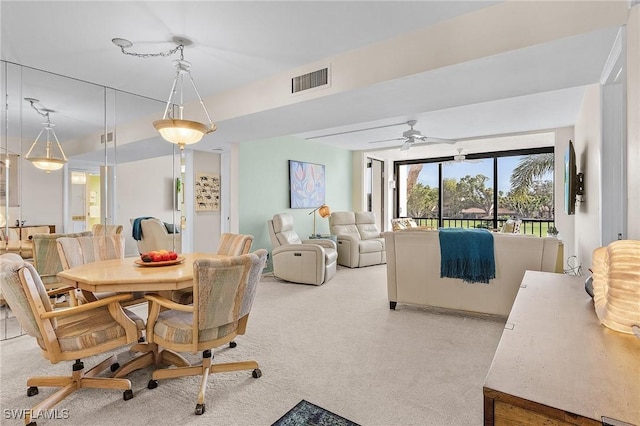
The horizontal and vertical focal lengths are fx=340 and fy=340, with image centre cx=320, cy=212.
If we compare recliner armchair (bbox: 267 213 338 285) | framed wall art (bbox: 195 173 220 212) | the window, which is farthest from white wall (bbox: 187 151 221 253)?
the window

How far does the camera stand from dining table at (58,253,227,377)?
2.00m

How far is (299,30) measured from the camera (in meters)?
2.67

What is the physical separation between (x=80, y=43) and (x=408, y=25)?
2.69m

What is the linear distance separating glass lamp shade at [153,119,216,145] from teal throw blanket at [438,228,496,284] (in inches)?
97.9

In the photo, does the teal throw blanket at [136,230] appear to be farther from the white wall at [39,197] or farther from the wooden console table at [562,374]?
the wooden console table at [562,374]

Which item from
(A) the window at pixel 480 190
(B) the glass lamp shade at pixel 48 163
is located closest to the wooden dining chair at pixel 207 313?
(B) the glass lamp shade at pixel 48 163

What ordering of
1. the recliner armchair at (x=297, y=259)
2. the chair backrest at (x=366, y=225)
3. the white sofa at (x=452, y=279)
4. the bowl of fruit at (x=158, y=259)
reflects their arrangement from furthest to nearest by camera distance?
the chair backrest at (x=366, y=225) < the recliner armchair at (x=297, y=259) < the white sofa at (x=452, y=279) < the bowl of fruit at (x=158, y=259)

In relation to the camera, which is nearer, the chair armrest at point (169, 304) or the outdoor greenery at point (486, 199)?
the chair armrest at point (169, 304)

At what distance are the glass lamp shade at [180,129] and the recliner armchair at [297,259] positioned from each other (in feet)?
8.70

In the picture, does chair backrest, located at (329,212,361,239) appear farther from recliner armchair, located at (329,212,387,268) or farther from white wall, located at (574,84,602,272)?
white wall, located at (574,84,602,272)

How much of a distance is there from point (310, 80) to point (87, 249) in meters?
2.55

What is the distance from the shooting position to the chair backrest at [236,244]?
3.09 meters

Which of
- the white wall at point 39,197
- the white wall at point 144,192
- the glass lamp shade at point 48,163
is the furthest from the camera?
the white wall at point 144,192

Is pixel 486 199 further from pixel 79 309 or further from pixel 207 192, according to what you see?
pixel 79 309
